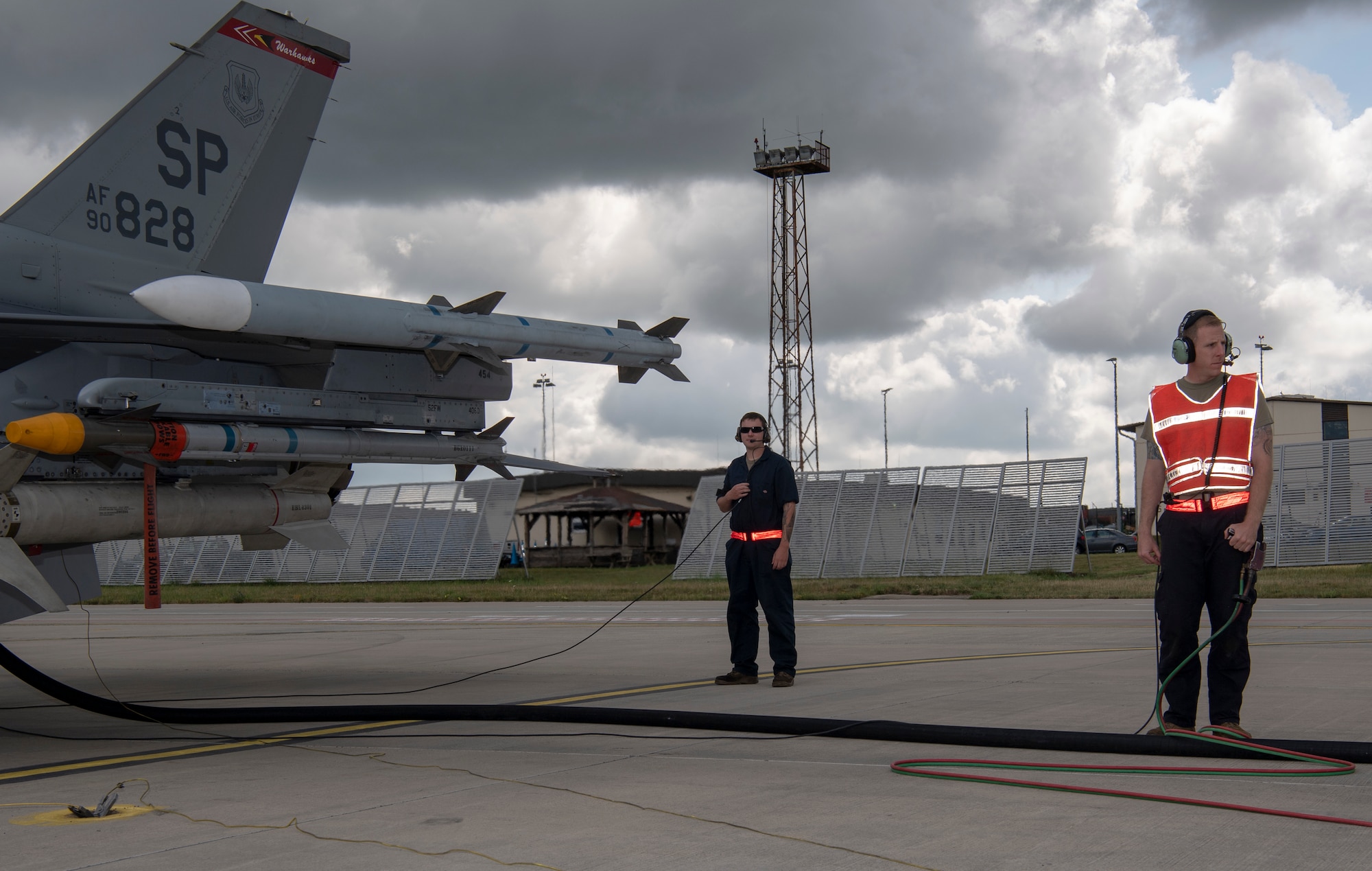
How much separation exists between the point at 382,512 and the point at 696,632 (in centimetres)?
2516

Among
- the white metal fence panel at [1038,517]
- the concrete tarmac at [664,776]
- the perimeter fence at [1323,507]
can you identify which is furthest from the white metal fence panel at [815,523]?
the concrete tarmac at [664,776]

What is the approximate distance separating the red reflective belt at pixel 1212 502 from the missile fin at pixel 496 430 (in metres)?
7.21

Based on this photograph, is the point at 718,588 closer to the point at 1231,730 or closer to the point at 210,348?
the point at 210,348

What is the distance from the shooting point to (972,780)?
528 cm

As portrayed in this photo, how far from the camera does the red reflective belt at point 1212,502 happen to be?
6.12 meters

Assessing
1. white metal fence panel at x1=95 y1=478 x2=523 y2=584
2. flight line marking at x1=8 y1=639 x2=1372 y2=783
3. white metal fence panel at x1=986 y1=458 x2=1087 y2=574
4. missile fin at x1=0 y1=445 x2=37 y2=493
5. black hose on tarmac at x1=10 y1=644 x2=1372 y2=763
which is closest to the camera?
black hose on tarmac at x1=10 y1=644 x2=1372 y2=763

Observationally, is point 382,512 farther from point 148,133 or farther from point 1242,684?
point 1242,684

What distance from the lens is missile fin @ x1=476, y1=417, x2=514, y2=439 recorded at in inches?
459

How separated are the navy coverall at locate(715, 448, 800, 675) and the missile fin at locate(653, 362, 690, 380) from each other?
2.06 meters

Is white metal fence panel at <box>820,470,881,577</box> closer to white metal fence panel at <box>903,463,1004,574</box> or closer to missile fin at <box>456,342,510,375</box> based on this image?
white metal fence panel at <box>903,463,1004,574</box>

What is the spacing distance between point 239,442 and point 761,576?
4.46 meters

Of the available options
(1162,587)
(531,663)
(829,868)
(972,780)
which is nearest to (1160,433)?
(1162,587)

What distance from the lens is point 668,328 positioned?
11352 millimetres

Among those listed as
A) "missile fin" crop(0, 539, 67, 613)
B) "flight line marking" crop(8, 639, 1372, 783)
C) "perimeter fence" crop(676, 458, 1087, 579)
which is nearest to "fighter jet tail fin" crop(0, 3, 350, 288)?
"missile fin" crop(0, 539, 67, 613)
